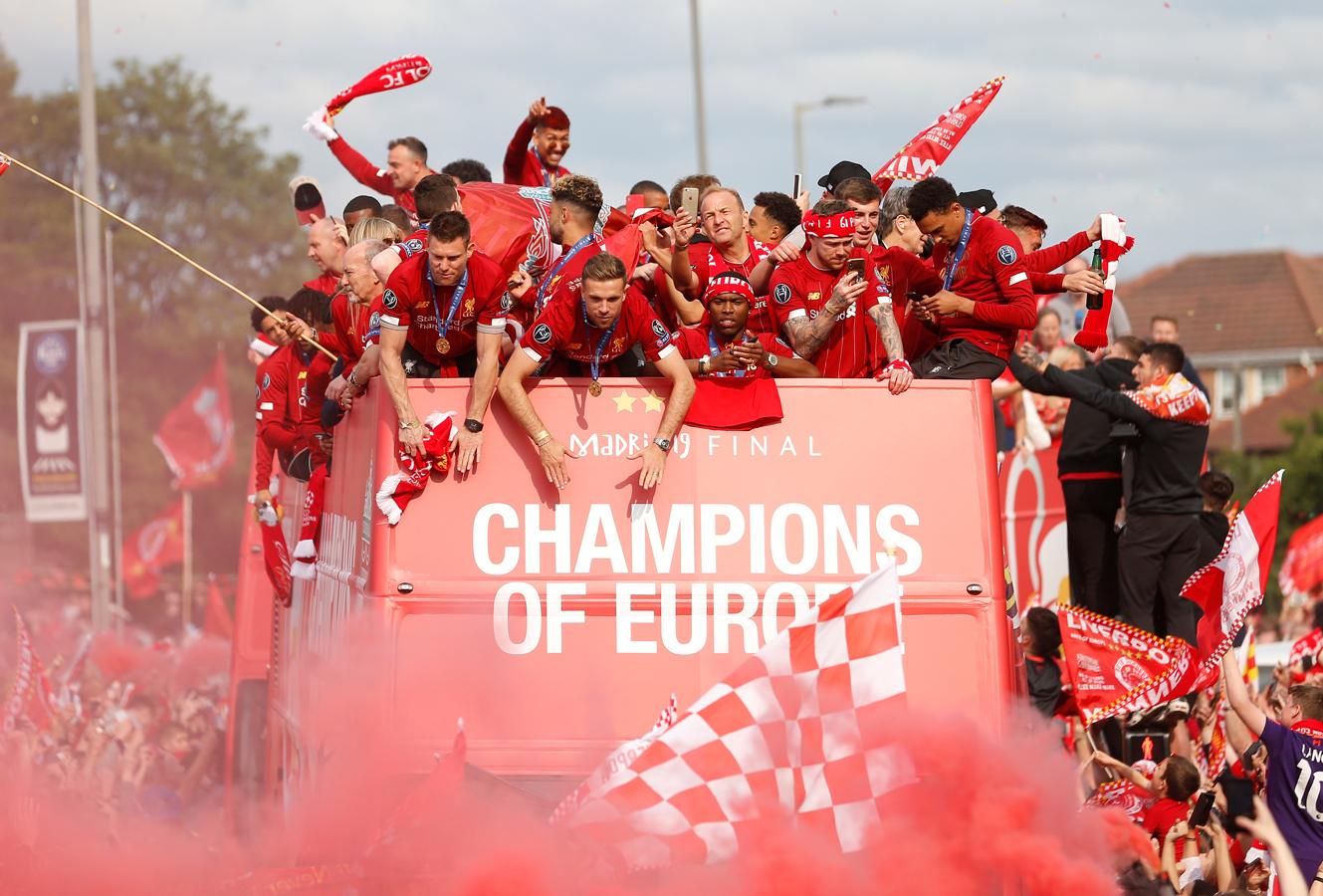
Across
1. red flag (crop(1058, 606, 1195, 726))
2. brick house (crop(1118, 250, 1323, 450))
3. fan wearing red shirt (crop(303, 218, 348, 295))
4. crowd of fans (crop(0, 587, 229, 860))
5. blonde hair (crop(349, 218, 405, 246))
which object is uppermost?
brick house (crop(1118, 250, 1323, 450))

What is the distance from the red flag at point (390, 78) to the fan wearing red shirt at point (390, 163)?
19 centimetres

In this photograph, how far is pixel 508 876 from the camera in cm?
591

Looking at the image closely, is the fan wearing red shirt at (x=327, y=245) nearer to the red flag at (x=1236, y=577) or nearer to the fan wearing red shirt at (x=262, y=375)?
the fan wearing red shirt at (x=262, y=375)

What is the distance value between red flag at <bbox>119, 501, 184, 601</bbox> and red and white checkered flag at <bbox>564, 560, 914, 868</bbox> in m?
26.7

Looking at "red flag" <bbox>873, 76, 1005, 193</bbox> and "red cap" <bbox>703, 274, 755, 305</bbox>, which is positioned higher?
"red flag" <bbox>873, 76, 1005, 193</bbox>

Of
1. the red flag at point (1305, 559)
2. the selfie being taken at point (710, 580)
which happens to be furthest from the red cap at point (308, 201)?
the red flag at point (1305, 559)

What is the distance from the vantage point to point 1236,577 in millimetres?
7562

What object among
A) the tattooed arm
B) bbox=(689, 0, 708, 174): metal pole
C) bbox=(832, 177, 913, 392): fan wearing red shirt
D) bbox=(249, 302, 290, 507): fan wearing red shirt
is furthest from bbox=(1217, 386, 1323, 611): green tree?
the tattooed arm

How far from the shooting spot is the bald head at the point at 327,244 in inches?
420

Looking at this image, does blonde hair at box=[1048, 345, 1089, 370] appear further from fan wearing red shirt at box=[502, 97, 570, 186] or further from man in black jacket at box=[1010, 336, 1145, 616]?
fan wearing red shirt at box=[502, 97, 570, 186]

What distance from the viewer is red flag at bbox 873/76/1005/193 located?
10164mm

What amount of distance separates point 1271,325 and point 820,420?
253ft

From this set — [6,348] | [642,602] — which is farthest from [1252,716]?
[6,348]

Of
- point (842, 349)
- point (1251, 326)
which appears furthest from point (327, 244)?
point (1251, 326)
